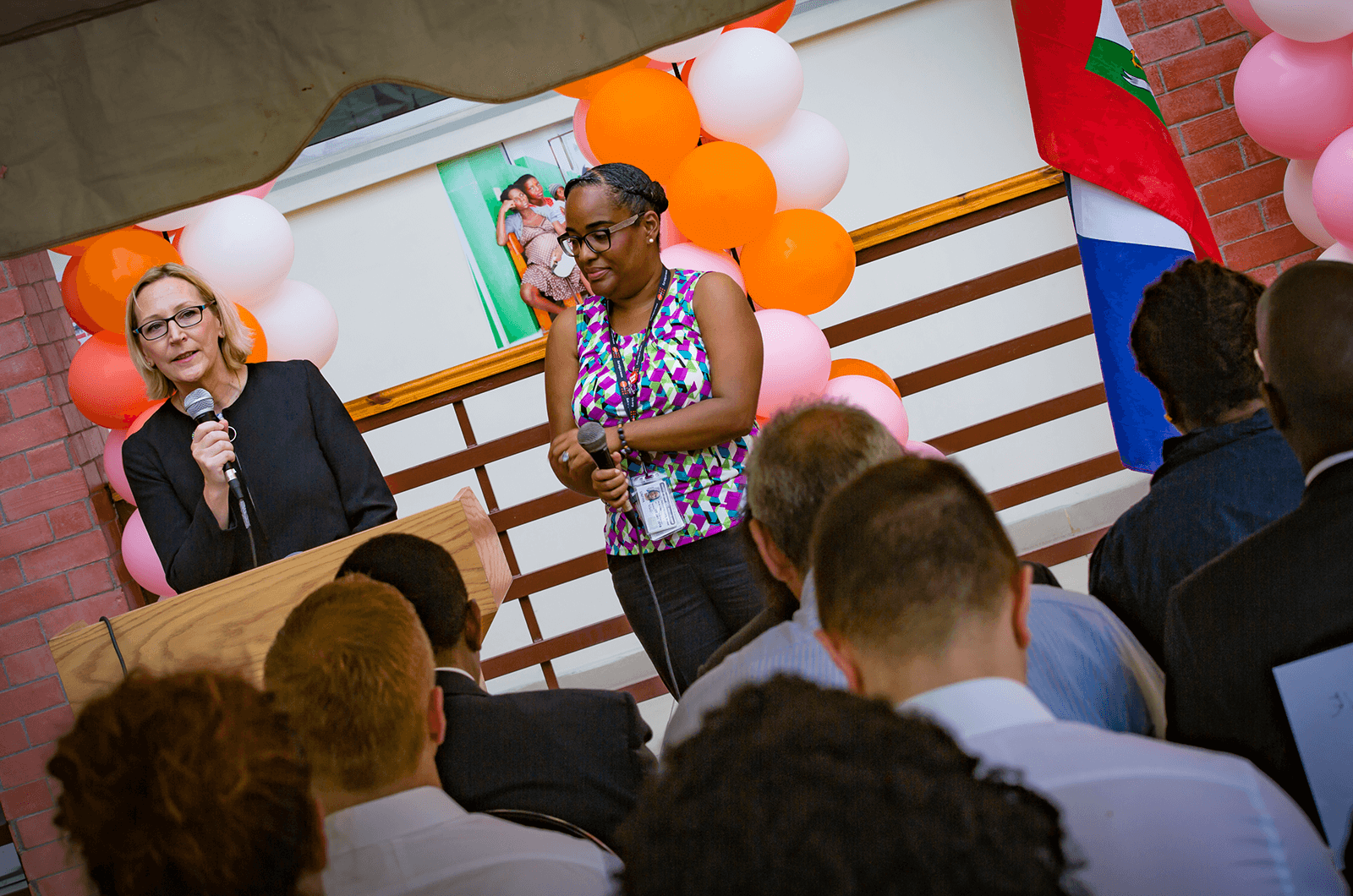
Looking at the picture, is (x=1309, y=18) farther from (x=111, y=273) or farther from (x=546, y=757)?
(x=111, y=273)

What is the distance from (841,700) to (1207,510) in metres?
1.11

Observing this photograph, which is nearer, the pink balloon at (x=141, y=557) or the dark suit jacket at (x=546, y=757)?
the dark suit jacket at (x=546, y=757)

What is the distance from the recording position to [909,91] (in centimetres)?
540

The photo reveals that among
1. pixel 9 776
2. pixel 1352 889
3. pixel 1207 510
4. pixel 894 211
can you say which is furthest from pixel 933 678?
pixel 894 211

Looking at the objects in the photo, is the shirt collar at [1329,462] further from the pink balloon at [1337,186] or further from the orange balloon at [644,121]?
the pink balloon at [1337,186]

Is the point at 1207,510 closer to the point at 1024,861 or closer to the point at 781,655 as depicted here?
the point at 781,655

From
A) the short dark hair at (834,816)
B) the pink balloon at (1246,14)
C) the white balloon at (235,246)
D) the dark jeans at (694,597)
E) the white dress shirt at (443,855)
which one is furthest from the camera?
the pink balloon at (1246,14)

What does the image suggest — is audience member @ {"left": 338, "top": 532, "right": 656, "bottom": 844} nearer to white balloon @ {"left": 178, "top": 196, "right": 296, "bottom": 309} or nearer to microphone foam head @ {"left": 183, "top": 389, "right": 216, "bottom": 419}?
microphone foam head @ {"left": 183, "top": 389, "right": 216, "bottom": 419}

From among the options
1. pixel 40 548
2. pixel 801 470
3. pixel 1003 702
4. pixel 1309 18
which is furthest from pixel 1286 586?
pixel 40 548

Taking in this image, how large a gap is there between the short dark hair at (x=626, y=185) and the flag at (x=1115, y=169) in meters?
1.16

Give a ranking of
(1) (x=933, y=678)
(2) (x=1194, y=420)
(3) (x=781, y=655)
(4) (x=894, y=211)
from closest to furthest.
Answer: (1) (x=933, y=678) < (3) (x=781, y=655) < (2) (x=1194, y=420) < (4) (x=894, y=211)

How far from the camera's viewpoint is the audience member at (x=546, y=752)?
1.24 meters

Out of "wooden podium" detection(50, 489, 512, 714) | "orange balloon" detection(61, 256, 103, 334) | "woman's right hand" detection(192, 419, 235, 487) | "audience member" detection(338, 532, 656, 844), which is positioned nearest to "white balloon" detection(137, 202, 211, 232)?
"orange balloon" detection(61, 256, 103, 334)

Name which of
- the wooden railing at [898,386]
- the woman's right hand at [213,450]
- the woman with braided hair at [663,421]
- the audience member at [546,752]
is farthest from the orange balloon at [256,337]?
the audience member at [546,752]
